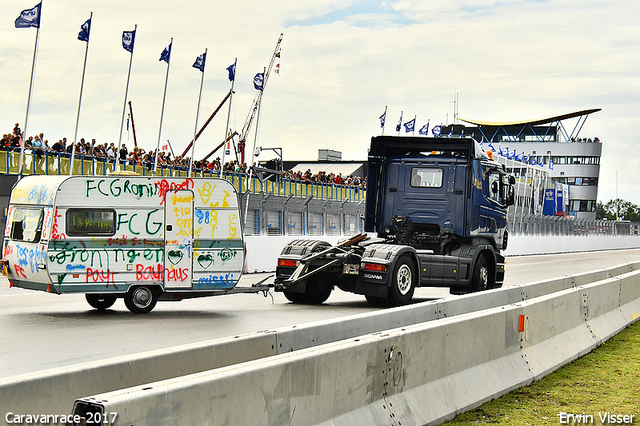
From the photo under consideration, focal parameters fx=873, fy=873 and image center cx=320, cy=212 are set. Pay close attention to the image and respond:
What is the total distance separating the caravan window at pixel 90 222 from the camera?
14258 mm

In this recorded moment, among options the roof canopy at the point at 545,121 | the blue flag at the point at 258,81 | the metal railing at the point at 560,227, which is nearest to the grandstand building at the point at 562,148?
the roof canopy at the point at 545,121

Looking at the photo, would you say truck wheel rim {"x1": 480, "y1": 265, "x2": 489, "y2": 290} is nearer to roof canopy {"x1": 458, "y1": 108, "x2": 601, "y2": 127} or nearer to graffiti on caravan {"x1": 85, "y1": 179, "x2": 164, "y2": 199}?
graffiti on caravan {"x1": 85, "y1": 179, "x2": 164, "y2": 199}

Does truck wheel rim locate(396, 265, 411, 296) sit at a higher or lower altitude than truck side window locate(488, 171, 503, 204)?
lower

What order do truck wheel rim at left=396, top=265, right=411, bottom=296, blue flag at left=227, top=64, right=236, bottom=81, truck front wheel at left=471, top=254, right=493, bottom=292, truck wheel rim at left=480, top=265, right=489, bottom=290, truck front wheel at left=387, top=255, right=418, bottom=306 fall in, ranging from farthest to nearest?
Answer: blue flag at left=227, top=64, right=236, bottom=81, truck wheel rim at left=480, top=265, right=489, bottom=290, truck front wheel at left=471, top=254, right=493, bottom=292, truck wheel rim at left=396, top=265, right=411, bottom=296, truck front wheel at left=387, top=255, right=418, bottom=306

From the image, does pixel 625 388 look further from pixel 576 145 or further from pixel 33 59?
pixel 576 145

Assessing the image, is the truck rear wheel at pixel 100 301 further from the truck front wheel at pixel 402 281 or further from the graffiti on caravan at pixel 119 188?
the truck front wheel at pixel 402 281

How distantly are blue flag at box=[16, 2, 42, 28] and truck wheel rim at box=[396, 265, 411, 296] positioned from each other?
64.8 feet

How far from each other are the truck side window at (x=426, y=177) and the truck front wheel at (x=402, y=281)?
7.94 ft

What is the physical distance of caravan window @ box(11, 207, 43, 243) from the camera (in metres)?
14.3

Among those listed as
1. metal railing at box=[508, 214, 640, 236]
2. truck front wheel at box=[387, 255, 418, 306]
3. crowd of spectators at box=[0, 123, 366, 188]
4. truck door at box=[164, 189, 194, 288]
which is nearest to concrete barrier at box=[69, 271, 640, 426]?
truck front wheel at box=[387, 255, 418, 306]

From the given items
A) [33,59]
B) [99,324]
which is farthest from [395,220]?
[33,59]

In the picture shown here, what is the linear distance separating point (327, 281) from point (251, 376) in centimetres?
1280

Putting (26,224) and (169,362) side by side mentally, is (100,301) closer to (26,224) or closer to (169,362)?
(26,224)

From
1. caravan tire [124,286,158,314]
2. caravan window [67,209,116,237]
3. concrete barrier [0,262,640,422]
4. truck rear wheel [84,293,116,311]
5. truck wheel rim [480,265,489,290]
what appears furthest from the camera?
truck wheel rim [480,265,489,290]
